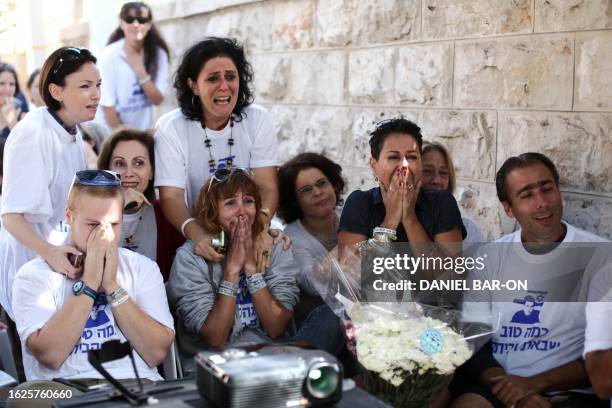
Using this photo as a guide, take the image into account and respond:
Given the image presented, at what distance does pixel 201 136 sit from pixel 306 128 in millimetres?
2218

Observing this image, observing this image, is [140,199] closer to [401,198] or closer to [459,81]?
[401,198]

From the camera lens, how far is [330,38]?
653cm

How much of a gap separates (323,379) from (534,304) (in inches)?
71.7

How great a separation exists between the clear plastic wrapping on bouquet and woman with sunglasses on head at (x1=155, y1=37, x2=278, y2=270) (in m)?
1.32

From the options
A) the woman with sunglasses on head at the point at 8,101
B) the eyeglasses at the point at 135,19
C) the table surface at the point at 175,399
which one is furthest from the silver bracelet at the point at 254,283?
the woman with sunglasses on head at the point at 8,101

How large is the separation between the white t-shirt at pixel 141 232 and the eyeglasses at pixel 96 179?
745mm

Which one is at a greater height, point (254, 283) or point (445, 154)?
point (445, 154)

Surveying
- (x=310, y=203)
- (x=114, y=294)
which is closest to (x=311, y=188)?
(x=310, y=203)

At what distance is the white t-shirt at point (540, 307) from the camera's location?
388cm

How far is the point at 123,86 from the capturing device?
7297mm

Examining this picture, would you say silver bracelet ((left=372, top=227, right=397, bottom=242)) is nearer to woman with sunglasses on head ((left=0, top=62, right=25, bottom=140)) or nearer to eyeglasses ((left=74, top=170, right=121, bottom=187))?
eyeglasses ((left=74, top=170, right=121, bottom=187))

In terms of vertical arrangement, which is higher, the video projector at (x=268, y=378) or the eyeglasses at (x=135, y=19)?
the eyeglasses at (x=135, y=19)

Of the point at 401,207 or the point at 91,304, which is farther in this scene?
the point at 401,207

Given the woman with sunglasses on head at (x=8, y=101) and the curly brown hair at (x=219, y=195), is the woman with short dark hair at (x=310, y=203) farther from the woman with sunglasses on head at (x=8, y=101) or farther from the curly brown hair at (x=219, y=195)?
the woman with sunglasses on head at (x=8, y=101)
